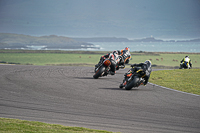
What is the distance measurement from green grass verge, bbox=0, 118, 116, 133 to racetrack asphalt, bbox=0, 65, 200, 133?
0.55m

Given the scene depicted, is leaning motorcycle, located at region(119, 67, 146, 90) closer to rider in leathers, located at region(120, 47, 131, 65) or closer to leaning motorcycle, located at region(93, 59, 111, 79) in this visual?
leaning motorcycle, located at region(93, 59, 111, 79)

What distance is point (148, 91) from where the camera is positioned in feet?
58.6

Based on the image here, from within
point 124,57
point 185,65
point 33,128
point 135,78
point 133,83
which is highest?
point 124,57

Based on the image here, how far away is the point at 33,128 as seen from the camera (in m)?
9.59

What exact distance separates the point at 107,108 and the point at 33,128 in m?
3.84

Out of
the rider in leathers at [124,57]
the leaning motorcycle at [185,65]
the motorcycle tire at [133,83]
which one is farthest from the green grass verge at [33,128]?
the leaning motorcycle at [185,65]

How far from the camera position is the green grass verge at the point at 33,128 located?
9336mm

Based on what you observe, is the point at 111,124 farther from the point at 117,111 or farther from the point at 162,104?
the point at 162,104

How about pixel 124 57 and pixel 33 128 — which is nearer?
pixel 33 128

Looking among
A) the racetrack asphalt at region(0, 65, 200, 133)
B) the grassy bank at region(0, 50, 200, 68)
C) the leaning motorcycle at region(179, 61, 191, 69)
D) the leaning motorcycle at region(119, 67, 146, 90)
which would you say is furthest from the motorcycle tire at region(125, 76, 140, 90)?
the grassy bank at region(0, 50, 200, 68)

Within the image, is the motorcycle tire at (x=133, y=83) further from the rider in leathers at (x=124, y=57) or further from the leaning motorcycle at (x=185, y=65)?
the leaning motorcycle at (x=185, y=65)

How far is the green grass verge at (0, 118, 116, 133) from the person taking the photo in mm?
Result: 9336

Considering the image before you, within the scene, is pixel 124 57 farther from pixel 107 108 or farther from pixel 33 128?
pixel 33 128

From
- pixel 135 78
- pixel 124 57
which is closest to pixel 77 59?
pixel 124 57
